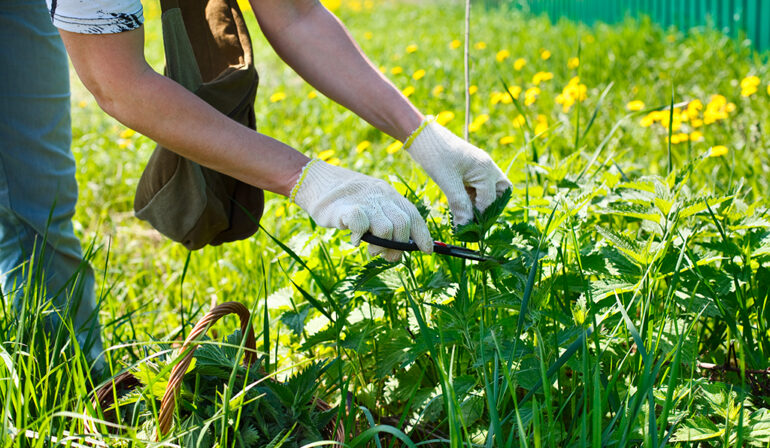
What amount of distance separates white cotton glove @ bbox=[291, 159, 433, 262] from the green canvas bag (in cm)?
25

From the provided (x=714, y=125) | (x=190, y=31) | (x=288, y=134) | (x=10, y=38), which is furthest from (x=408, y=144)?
(x=288, y=134)

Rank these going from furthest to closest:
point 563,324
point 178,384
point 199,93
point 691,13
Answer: point 691,13
point 199,93
point 563,324
point 178,384

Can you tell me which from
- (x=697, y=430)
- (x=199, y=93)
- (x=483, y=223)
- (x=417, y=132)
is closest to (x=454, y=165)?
(x=417, y=132)

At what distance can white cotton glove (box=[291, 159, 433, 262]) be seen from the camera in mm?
1281

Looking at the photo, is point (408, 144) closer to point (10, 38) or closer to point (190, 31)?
point (190, 31)

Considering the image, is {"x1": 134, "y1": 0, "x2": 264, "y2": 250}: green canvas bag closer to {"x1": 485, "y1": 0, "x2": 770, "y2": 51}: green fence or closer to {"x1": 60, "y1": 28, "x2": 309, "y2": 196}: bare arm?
{"x1": 60, "y1": 28, "x2": 309, "y2": 196}: bare arm

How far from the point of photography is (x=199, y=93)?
1.50m

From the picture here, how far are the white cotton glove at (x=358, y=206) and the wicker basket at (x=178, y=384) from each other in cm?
24

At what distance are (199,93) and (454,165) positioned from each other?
0.57 metres

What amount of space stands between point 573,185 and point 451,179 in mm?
363

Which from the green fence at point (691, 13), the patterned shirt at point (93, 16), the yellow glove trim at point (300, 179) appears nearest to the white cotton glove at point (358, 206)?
the yellow glove trim at point (300, 179)

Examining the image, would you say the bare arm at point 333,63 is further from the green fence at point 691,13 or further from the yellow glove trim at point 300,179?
the green fence at point 691,13

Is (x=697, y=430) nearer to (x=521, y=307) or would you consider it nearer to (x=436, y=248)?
(x=521, y=307)

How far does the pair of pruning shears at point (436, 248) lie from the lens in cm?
129
